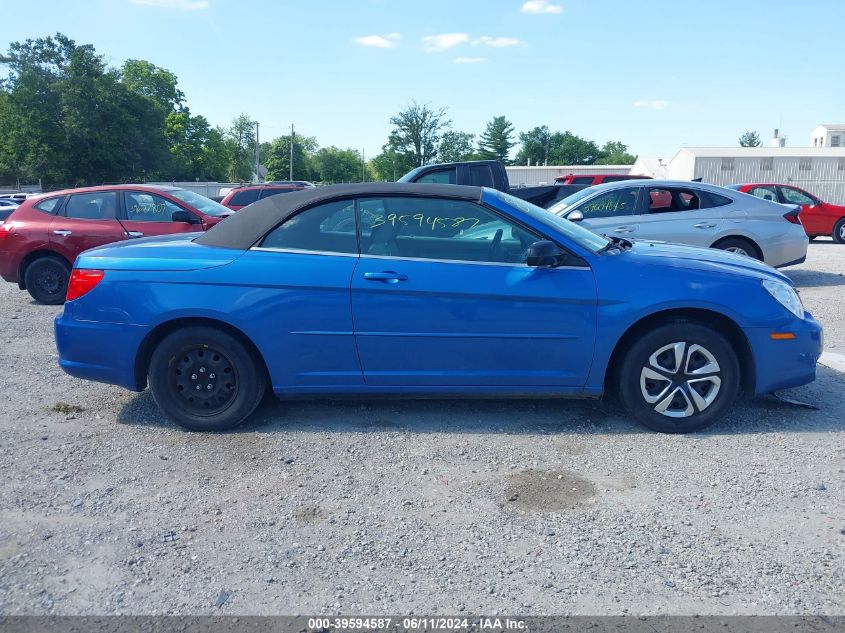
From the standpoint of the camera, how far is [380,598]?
2803mm

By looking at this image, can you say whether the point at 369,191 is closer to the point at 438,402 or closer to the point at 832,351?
the point at 438,402

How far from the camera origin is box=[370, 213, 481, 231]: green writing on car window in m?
4.57

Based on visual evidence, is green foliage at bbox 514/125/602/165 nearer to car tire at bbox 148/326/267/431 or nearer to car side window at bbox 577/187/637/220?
car side window at bbox 577/187/637/220

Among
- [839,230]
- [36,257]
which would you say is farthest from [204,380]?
[839,230]

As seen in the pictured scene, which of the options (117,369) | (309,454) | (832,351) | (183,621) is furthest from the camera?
(832,351)

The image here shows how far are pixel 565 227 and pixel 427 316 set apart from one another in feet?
3.95

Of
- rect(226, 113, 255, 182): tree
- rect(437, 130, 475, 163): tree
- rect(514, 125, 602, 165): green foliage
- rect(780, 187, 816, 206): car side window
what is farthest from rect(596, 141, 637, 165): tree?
rect(780, 187, 816, 206): car side window

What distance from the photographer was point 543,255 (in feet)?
14.1

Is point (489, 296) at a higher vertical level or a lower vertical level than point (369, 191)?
lower

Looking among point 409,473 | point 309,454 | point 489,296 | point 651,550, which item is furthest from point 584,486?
point 309,454

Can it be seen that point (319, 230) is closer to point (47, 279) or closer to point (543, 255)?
point (543, 255)

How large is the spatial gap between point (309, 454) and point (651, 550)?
2049mm

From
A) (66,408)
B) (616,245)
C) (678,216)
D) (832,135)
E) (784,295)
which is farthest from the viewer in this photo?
(832,135)

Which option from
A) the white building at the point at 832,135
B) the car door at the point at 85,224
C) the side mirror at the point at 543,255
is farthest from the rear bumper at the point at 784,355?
the white building at the point at 832,135
